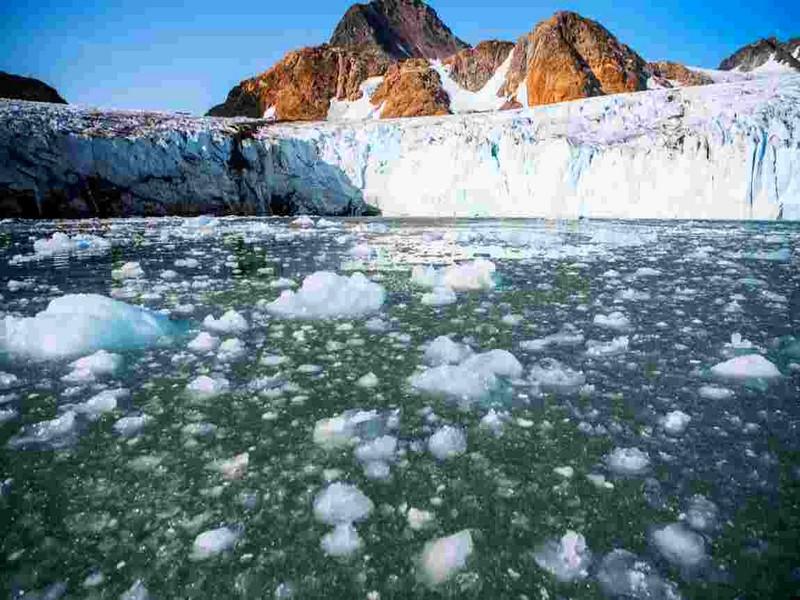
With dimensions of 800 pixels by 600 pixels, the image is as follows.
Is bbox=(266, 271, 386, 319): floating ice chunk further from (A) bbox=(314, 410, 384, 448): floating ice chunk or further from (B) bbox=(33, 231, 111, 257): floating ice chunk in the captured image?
(B) bbox=(33, 231, 111, 257): floating ice chunk

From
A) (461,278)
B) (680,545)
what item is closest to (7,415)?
(680,545)

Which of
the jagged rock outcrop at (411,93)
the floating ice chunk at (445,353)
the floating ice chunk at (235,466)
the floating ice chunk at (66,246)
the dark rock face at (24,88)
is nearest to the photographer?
the floating ice chunk at (235,466)

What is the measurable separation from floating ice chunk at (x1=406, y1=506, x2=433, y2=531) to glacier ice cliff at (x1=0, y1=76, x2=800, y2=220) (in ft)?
64.8

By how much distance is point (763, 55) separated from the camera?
301 feet

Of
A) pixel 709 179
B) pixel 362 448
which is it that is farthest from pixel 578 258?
pixel 709 179

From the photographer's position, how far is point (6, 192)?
1727 cm

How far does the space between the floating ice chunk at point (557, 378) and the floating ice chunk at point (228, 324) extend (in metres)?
2.02

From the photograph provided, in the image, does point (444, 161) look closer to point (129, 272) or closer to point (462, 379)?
point (129, 272)

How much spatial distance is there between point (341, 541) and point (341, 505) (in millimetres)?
152

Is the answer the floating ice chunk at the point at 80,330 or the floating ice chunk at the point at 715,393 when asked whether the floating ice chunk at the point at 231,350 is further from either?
the floating ice chunk at the point at 715,393

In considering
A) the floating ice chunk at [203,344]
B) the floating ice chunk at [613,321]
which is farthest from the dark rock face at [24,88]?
the floating ice chunk at [613,321]

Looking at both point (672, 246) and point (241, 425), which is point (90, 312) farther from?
point (672, 246)

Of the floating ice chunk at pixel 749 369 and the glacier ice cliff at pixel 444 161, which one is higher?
the glacier ice cliff at pixel 444 161

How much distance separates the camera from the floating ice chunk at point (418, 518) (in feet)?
4.68
